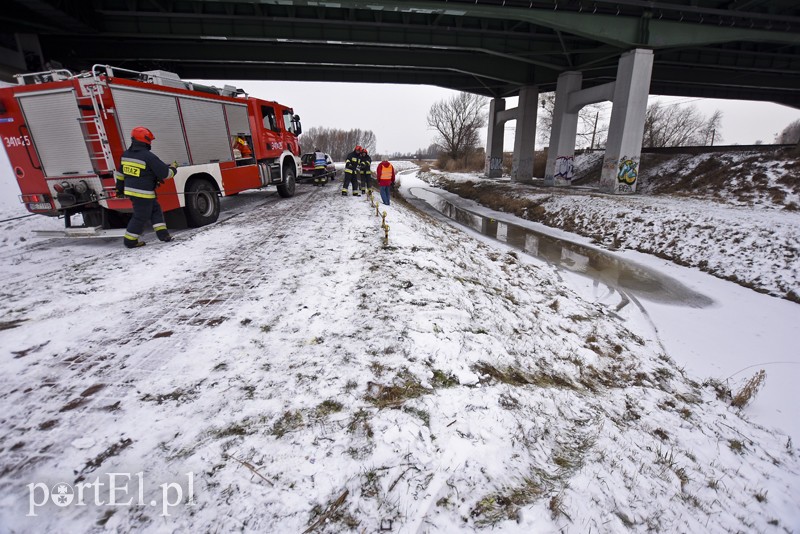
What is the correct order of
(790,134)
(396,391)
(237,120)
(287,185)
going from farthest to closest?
1. (790,134)
2. (287,185)
3. (237,120)
4. (396,391)

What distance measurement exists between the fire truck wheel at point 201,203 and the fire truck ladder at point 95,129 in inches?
64.1

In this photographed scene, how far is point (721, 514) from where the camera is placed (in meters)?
2.92

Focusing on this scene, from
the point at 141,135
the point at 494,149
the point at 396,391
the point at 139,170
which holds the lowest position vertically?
the point at 396,391

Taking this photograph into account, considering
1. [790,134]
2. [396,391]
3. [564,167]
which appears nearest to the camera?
[396,391]

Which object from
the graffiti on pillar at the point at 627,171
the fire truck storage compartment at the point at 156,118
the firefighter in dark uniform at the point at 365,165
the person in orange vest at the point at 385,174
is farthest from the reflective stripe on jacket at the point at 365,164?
the graffiti on pillar at the point at 627,171

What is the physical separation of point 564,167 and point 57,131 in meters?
Answer: 24.7

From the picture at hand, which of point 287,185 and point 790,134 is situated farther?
point 790,134

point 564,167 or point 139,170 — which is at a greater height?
point 139,170

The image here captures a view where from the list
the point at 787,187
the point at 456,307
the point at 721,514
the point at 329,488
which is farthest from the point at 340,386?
the point at 787,187

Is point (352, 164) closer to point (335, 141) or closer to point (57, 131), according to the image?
point (57, 131)

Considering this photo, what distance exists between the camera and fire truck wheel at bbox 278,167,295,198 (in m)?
13.1

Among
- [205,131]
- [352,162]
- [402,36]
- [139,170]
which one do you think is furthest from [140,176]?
[402,36]

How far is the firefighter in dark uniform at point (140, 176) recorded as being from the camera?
6199 mm

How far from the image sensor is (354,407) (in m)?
2.95
